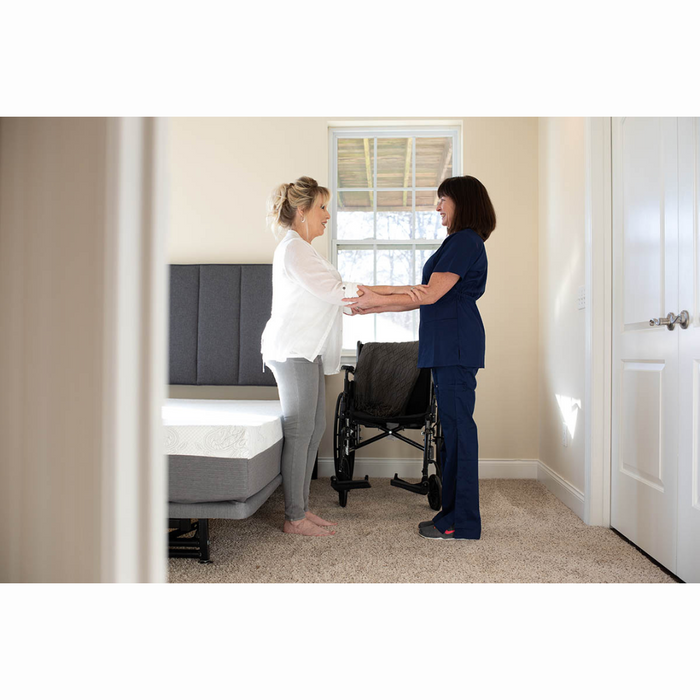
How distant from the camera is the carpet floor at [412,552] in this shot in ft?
5.91

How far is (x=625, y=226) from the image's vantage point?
2291 mm

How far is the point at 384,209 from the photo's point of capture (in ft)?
12.1

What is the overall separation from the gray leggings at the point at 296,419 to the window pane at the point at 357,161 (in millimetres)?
1891

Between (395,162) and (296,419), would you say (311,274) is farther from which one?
(395,162)

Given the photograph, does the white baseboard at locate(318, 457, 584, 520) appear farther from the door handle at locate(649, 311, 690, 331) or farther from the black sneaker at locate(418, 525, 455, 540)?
the door handle at locate(649, 311, 690, 331)

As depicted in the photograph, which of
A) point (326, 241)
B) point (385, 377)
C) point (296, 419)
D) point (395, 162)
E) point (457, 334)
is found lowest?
point (296, 419)

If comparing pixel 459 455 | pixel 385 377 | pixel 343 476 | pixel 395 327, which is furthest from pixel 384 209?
pixel 459 455

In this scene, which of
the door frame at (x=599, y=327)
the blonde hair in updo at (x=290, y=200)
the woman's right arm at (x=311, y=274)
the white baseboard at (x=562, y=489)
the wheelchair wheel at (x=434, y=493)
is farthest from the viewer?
the wheelchair wheel at (x=434, y=493)

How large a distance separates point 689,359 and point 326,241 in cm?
240

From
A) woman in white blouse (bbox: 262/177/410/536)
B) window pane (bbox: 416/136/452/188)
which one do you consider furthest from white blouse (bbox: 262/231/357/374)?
window pane (bbox: 416/136/452/188)

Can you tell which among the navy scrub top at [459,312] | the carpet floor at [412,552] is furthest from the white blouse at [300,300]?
the carpet floor at [412,552]

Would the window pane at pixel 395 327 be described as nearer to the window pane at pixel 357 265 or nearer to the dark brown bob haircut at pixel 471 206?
the window pane at pixel 357 265
